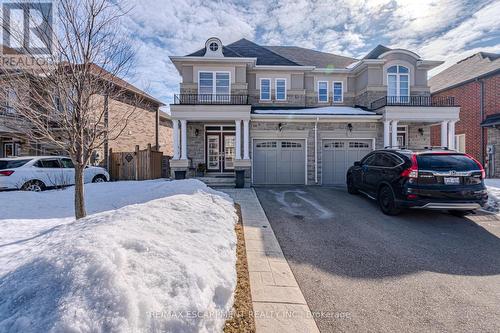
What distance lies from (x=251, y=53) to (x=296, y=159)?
7.86m

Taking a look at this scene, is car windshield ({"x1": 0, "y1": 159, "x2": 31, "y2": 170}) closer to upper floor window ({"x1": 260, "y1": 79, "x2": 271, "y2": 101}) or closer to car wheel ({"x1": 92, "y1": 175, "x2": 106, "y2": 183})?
car wheel ({"x1": 92, "y1": 175, "x2": 106, "y2": 183})

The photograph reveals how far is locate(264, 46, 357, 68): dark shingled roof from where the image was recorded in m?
15.3

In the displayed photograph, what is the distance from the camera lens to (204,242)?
3.26 metres

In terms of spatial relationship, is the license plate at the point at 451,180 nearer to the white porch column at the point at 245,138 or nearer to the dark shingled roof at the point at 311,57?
the white porch column at the point at 245,138

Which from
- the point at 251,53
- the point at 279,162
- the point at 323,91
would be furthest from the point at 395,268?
the point at 251,53

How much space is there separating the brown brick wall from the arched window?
5.76 m

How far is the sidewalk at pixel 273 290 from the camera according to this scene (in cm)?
226

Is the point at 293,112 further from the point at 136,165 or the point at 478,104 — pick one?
the point at 478,104

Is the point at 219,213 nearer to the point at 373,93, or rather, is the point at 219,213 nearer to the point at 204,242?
the point at 204,242

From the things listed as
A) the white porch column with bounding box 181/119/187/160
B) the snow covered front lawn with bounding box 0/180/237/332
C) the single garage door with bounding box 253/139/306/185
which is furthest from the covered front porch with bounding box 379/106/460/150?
the snow covered front lawn with bounding box 0/180/237/332

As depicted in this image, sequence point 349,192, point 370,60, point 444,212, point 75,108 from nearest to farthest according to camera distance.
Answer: point 75,108 → point 444,212 → point 349,192 → point 370,60

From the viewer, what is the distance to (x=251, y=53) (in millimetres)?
14953

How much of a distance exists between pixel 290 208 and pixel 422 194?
10.6 feet

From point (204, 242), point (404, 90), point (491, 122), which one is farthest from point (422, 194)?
point (491, 122)
